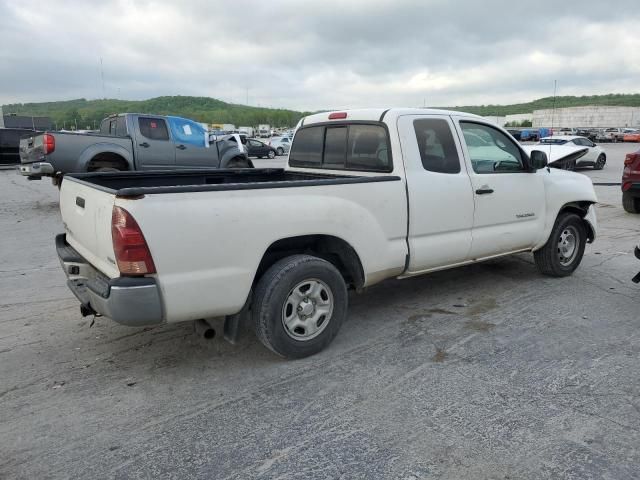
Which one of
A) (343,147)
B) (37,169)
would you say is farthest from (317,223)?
(37,169)

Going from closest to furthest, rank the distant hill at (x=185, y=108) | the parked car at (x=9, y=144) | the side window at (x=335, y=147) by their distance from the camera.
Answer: the side window at (x=335, y=147)
the parked car at (x=9, y=144)
the distant hill at (x=185, y=108)

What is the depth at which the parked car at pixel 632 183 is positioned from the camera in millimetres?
9570

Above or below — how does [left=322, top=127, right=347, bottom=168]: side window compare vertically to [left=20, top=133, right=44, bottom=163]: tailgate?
below

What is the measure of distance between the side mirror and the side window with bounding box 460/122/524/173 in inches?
4.7

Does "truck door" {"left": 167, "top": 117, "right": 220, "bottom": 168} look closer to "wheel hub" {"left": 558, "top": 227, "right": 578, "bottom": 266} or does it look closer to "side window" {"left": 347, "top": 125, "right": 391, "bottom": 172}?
"side window" {"left": 347, "top": 125, "right": 391, "bottom": 172}

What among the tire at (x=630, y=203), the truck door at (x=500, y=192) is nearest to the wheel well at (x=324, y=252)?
the truck door at (x=500, y=192)

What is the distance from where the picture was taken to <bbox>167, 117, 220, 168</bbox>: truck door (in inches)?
462

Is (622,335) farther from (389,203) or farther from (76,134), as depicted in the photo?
(76,134)

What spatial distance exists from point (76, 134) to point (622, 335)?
391 inches

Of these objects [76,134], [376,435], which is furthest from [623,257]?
[76,134]

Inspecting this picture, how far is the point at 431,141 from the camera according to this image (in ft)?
14.3

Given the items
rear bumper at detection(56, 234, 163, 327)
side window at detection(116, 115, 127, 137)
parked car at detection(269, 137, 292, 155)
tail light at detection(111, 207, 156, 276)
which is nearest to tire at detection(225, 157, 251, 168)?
side window at detection(116, 115, 127, 137)

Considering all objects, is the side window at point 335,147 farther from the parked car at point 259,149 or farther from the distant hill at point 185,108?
the distant hill at point 185,108

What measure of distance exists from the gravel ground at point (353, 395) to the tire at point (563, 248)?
20.6 inches
